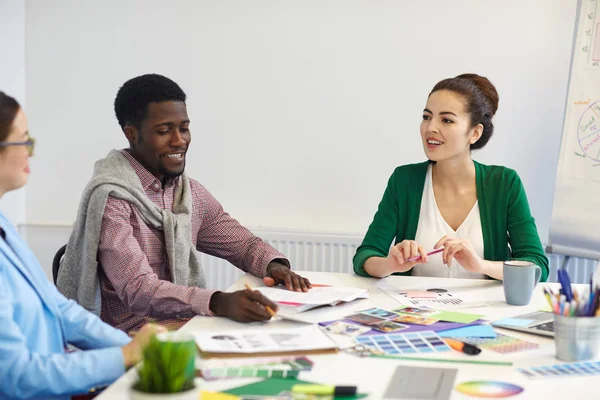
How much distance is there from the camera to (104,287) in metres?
2.19

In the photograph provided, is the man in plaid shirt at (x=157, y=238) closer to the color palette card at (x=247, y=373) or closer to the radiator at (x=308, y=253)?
Result: the color palette card at (x=247, y=373)

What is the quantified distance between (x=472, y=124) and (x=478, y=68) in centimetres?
109

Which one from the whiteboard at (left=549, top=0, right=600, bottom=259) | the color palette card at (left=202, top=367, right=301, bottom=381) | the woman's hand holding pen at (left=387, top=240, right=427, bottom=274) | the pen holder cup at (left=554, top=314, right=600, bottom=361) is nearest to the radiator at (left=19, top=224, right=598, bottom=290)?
the whiteboard at (left=549, top=0, right=600, bottom=259)

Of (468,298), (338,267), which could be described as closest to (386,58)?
(338,267)

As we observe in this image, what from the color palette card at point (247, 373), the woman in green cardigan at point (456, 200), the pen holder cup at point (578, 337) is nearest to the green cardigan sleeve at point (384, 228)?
the woman in green cardigan at point (456, 200)

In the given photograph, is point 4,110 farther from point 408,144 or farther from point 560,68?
point 560,68

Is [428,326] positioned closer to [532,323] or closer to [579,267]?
[532,323]

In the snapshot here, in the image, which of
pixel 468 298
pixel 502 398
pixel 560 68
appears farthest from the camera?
pixel 560 68

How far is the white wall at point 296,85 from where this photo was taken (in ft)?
11.8

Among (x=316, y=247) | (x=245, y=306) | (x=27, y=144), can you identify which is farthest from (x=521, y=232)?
(x=27, y=144)

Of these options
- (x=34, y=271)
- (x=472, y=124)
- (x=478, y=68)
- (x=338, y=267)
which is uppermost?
(x=478, y=68)

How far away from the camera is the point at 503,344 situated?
5.27 feet

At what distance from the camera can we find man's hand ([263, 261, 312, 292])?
6.79 feet

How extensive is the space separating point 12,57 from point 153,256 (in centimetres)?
211
